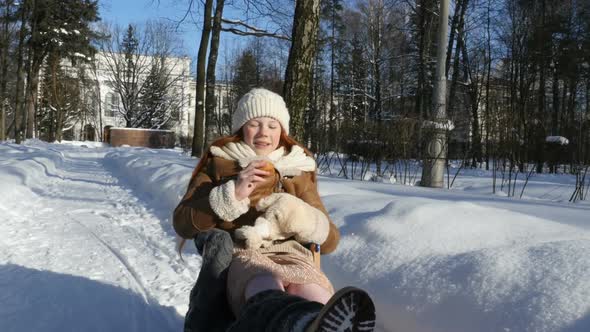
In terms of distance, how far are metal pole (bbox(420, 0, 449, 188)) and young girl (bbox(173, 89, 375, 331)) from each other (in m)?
5.92

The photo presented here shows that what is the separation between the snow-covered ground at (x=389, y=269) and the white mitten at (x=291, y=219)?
29.5 inches

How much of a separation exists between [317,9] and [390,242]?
164 inches

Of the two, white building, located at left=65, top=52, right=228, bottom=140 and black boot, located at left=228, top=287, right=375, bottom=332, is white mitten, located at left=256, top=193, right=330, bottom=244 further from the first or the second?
white building, located at left=65, top=52, right=228, bottom=140

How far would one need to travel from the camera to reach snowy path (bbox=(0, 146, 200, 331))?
315cm

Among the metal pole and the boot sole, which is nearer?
the boot sole

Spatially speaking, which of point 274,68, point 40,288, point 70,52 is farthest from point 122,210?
point 274,68

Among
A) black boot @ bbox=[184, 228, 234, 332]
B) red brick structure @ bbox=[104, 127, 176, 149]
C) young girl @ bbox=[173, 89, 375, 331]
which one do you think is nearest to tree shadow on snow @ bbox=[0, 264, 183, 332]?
black boot @ bbox=[184, 228, 234, 332]

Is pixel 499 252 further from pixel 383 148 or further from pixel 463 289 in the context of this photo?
pixel 383 148

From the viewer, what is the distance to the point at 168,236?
18.4 ft

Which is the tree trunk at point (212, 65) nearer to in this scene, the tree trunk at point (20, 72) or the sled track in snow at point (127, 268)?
the sled track in snow at point (127, 268)

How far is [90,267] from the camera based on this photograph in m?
4.22

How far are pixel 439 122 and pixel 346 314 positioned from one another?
23.8ft

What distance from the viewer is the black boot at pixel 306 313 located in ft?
4.86

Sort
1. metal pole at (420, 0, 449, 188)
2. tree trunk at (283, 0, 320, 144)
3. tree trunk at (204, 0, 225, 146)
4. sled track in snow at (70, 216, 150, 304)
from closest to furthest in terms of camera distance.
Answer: sled track in snow at (70, 216, 150, 304) < tree trunk at (283, 0, 320, 144) < metal pole at (420, 0, 449, 188) < tree trunk at (204, 0, 225, 146)
